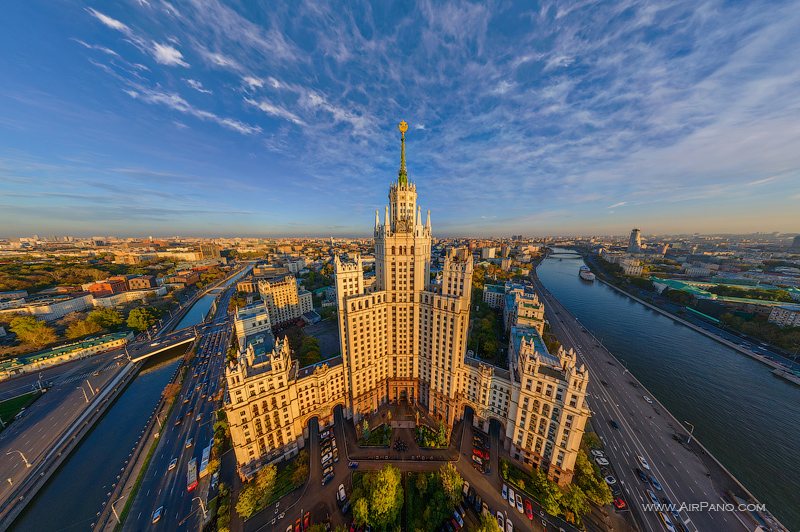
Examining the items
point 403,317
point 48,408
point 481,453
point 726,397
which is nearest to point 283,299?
point 48,408

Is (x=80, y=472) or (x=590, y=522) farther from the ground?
(x=590, y=522)

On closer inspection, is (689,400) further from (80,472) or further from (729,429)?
(80,472)

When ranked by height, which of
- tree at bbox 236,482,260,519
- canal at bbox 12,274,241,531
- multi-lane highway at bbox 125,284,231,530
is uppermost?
tree at bbox 236,482,260,519

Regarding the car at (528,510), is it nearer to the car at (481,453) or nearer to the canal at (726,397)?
the car at (481,453)

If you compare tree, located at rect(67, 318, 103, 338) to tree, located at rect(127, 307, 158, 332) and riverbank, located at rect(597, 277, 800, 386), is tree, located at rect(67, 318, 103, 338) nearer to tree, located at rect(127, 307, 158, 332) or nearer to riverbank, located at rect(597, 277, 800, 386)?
tree, located at rect(127, 307, 158, 332)

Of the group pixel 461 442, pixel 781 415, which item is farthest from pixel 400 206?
pixel 781 415

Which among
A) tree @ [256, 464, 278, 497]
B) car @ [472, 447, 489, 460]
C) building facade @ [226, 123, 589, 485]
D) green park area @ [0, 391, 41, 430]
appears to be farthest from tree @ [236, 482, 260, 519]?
green park area @ [0, 391, 41, 430]
